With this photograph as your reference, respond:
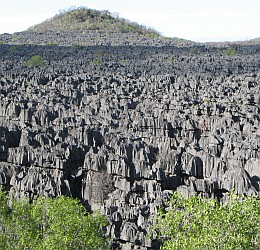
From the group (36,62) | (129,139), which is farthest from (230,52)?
(129,139)

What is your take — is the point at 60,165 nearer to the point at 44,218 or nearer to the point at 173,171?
the point at 173,171

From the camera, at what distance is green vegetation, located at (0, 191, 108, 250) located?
52.1 feet

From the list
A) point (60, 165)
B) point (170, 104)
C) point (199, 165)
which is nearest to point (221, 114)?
point (170, 104)

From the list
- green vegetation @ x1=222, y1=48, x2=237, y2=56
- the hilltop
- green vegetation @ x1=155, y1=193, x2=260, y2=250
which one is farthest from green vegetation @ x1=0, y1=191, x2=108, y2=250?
the hilltop

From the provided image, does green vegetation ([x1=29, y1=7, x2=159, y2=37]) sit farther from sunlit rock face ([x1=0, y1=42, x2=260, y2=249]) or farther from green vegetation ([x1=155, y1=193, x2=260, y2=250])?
green vegetation ([x1=155, y1=193, x2=260, y2=250])

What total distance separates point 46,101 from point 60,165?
17.2 m

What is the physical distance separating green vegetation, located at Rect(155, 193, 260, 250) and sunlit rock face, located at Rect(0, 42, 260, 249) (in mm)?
2490

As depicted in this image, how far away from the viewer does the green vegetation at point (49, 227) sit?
52.1 feet

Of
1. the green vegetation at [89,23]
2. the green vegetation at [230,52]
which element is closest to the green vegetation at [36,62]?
the green vegetation at [230,52]

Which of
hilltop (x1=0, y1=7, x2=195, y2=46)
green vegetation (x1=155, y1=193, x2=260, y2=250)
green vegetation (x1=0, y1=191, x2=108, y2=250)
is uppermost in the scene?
hilltop (x1=0, y1=7, x2=195, y2=46)

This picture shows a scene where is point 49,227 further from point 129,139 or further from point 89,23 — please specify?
point 89,23

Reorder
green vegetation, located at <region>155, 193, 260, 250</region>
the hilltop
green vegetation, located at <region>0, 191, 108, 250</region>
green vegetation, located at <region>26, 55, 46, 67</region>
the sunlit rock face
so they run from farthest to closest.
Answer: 1. the hilltop
2. green vegetation, located at <region>26, 55, 46, 67</region>
3. the sunlit rock face
4. green vegetation, located at <region>0, 191, 108, 250</region>
5. green vegetation, located at <region>155, 193, 260, 250</region>

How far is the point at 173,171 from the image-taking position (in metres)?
24.1

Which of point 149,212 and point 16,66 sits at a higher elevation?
point 16,66
